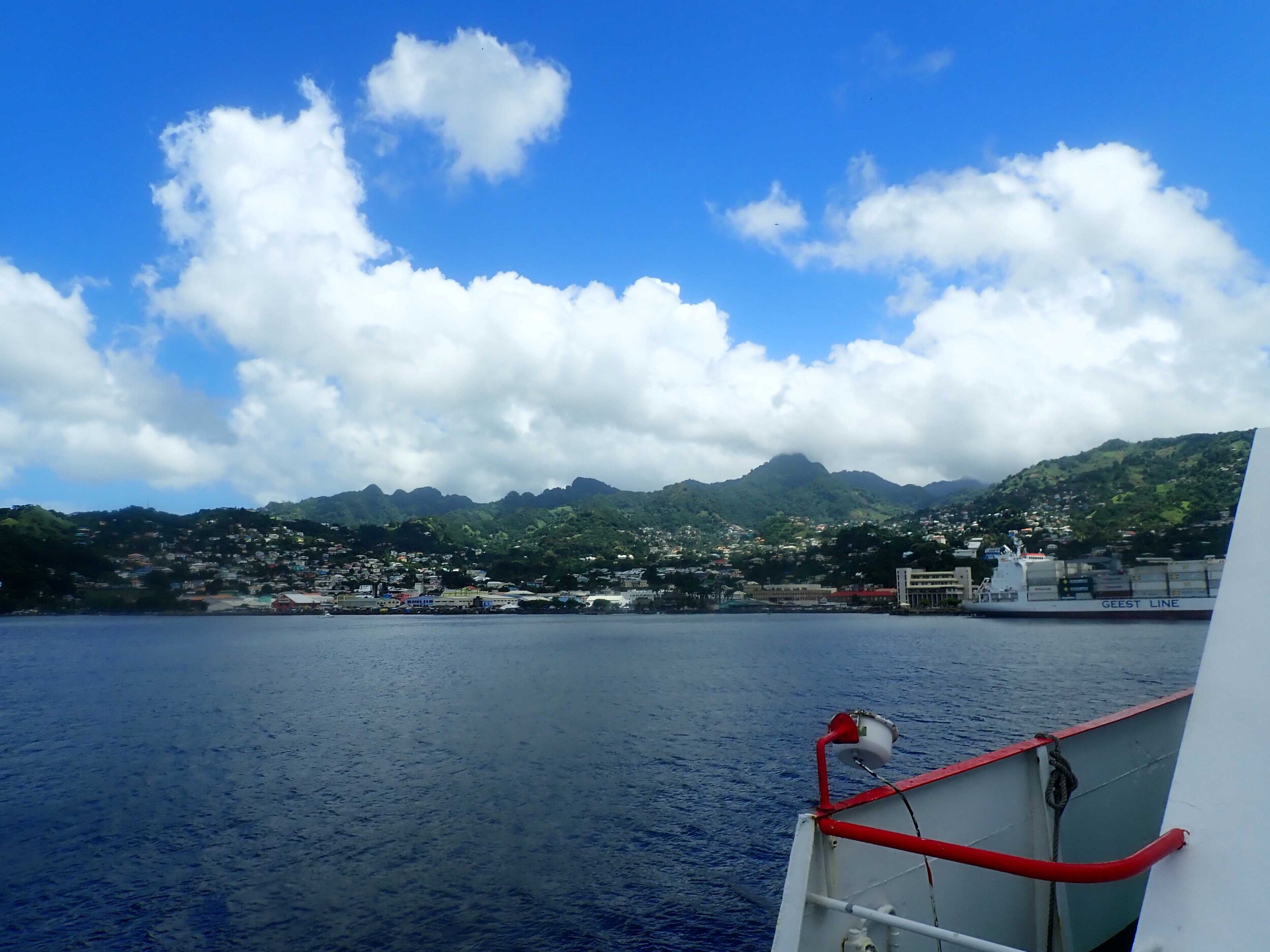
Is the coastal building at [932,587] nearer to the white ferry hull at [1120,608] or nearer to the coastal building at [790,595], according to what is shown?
the coastal building at [790,595]

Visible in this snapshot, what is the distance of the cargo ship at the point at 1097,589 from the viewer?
85625mm

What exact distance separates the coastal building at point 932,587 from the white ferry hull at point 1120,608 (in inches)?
1163

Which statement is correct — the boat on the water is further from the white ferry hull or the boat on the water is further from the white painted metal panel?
the white ferry hull

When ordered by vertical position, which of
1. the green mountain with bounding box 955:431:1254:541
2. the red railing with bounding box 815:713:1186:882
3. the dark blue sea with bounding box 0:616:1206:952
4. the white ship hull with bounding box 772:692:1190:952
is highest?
the green mountain with bounding box 955:431:1254:541

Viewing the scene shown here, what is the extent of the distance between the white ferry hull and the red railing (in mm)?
94458

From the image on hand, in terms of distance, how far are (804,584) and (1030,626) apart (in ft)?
224

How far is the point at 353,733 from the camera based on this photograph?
2450cm

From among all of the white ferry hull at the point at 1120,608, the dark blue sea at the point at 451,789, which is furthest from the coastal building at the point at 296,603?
the white ferry hull at the point at 1120,608

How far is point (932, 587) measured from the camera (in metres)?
133

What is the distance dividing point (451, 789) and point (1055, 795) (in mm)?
14901

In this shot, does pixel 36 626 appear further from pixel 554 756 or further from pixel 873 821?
pixel 873 821

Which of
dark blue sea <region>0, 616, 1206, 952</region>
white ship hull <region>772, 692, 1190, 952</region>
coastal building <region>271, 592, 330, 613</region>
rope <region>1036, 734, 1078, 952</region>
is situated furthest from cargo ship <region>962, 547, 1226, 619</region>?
coastal building <region>271, 592, 330, 613</region>

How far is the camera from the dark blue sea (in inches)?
426

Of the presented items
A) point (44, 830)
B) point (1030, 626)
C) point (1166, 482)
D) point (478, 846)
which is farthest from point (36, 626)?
point (1166, 482)
